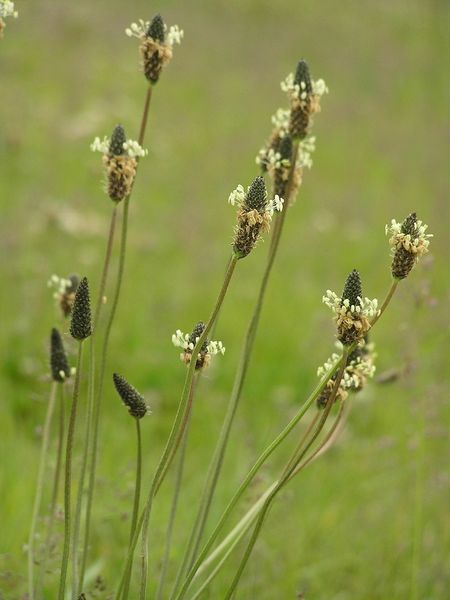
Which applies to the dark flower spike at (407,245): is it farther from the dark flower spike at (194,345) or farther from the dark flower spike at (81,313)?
the dark flower spike at (81,313)

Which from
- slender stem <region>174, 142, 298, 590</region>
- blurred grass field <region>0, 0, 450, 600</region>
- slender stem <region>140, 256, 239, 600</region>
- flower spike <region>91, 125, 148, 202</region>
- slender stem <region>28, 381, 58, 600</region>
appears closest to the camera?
slender stem <region>140, 256, 239, 600</region>

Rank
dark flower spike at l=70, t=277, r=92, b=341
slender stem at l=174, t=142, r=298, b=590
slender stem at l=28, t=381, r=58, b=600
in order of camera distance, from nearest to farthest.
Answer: dark flower spike at l=70, t=277, r=92, b=341
slender stem at l=174, t=142, r=298, b=590
slender stem at l=28, t=381, r=58, b=600

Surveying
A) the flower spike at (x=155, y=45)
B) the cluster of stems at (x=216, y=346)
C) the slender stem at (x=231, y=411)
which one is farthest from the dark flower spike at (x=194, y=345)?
the flower spike at (x=155, y=45)

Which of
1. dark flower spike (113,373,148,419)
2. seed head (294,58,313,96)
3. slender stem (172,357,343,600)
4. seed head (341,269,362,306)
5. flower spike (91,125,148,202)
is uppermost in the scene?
seed head (294,58,313,96)

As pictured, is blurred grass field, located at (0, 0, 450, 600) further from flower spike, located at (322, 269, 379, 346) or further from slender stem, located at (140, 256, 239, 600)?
flower spike, located at (322, 269, 379, 346)

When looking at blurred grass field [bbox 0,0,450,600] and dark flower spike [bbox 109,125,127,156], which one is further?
blurred grass field [bbox 0,0,450,600]

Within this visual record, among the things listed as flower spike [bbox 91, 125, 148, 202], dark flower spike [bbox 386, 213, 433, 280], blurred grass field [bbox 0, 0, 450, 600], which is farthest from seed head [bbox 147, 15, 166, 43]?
blurred grass field [bbox 0, 0, 450, 600]
